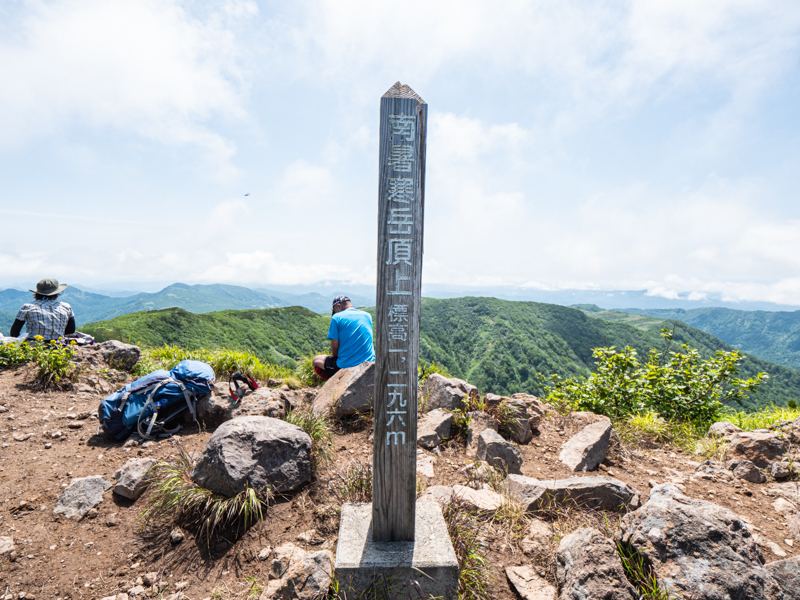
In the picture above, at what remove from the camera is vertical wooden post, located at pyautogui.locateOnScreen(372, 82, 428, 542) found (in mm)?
3170

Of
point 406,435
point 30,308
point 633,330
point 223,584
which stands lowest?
point 633,330

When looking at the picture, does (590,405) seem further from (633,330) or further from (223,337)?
(633,330)

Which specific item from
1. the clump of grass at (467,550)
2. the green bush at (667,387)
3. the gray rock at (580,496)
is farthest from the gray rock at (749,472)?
the clump of grass at (467,550)

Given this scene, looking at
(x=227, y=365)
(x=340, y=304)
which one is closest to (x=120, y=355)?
(x=227, y=365)

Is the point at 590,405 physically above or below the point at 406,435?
below

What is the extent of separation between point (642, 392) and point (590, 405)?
1.01 meters

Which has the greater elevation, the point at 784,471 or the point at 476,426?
the point at 476,426

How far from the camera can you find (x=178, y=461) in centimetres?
464

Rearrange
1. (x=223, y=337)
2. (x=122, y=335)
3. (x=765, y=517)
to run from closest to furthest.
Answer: (x=765, y=517), (x=122, y=335), (x=223, y=337)

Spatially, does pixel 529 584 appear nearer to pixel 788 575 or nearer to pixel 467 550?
pixel 467 550

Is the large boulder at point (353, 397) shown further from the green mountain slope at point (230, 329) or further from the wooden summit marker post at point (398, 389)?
the green mountain slope at point (230, 329)

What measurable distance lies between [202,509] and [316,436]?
1408 mm

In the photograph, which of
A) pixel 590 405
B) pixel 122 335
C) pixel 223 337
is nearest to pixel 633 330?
pixel 223 337

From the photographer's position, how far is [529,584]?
3.42 metres
